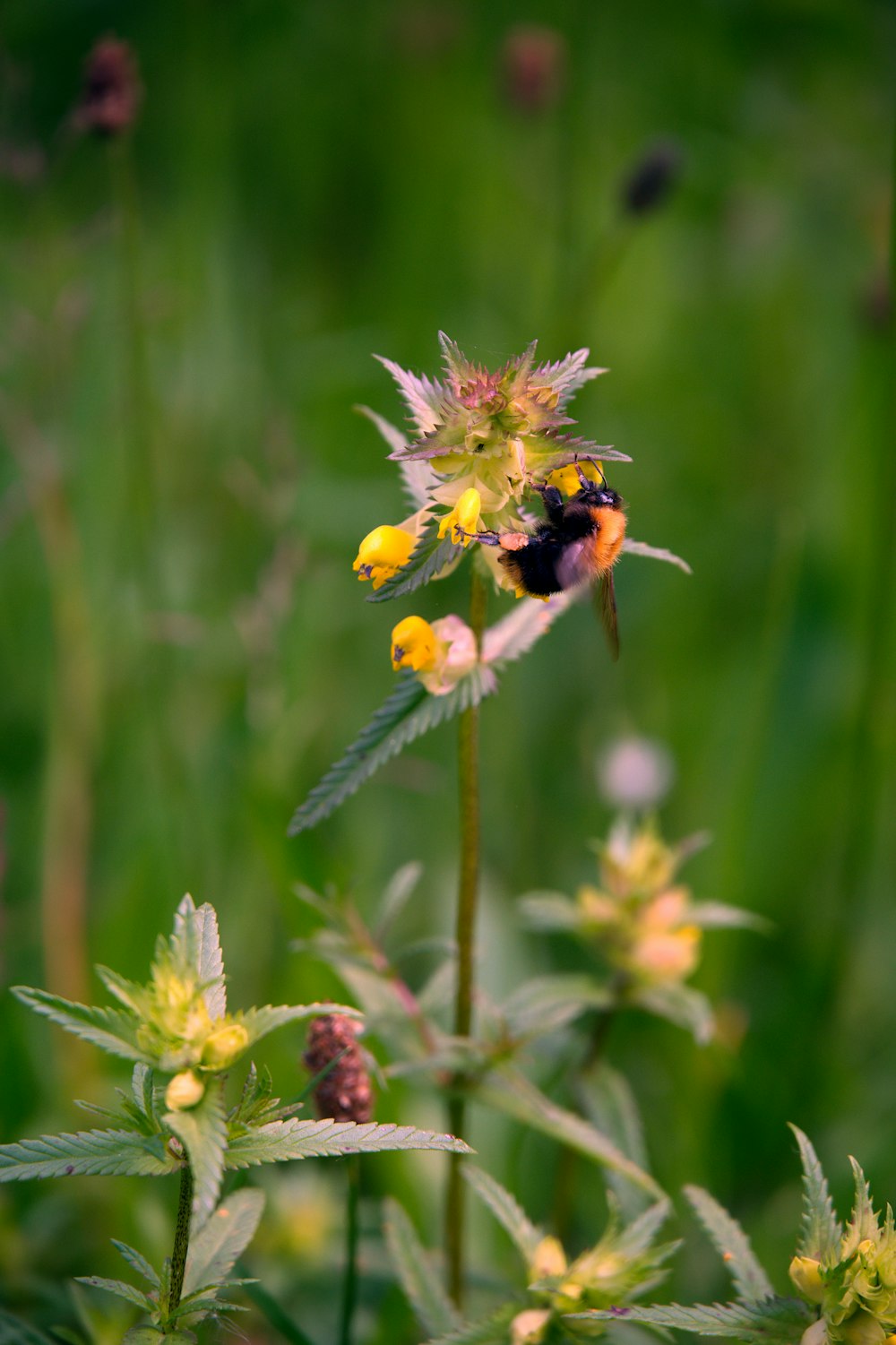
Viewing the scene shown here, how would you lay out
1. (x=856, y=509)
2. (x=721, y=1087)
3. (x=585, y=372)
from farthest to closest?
1. (x=856, y=509)
2. (x=721, y=1087)
3. (x=585, y=372)

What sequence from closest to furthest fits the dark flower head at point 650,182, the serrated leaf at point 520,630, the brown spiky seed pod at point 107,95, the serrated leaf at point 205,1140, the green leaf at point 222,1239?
1. the serrated leaf at point 205,1140
2. the green leaf at point 222,1239
3. the serrated leaf at point 520,630
4. the brown spiky seed pod at point 107,95
5. the dark flower head at point 650,182

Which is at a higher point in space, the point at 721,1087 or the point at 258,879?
the point at 258,879

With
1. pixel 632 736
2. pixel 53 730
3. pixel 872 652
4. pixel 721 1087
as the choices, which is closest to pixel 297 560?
pixel 53 730

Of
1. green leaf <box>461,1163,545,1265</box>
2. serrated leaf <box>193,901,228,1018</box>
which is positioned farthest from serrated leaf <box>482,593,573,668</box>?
green leaf <box>461,1163,545,1265</box>

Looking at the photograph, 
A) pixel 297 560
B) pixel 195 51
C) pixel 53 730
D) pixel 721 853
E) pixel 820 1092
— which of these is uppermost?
pixel 195 51

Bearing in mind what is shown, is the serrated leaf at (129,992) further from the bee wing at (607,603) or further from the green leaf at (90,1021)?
the bee wing at (607,603)

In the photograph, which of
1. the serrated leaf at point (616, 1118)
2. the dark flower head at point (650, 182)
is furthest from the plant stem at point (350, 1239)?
the dark flower head at point (650, 182)

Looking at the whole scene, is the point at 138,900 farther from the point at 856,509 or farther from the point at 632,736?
the point at 856,509
